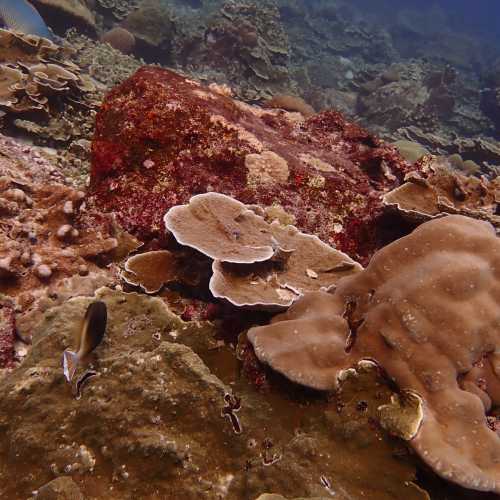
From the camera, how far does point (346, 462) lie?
2.38 m

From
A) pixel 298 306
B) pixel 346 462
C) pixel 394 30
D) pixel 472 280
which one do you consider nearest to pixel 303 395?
pixel 346 462

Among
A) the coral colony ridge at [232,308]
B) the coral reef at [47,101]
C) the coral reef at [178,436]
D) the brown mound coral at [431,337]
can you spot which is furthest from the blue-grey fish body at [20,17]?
the brown mound coral at [431,337]

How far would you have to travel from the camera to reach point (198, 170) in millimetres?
4309

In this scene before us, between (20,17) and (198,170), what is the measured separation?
786 centimetres

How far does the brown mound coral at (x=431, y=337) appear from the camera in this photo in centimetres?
231

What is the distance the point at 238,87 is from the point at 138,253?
11832 mm

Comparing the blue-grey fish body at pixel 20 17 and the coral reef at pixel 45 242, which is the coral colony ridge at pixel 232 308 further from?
the blue-grey fish body at pixel 20 17

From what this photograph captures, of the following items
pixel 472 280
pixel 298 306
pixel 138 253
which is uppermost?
pixel 472 280

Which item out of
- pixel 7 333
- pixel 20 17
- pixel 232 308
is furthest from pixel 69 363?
pixel 20 17

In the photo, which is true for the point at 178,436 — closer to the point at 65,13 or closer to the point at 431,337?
the point at 431,337

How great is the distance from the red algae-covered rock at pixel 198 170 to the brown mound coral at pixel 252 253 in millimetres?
563

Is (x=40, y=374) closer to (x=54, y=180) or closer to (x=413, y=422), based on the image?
(x=413, y=422)

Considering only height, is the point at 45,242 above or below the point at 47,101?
below

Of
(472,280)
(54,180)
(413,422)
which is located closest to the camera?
(413,422)
